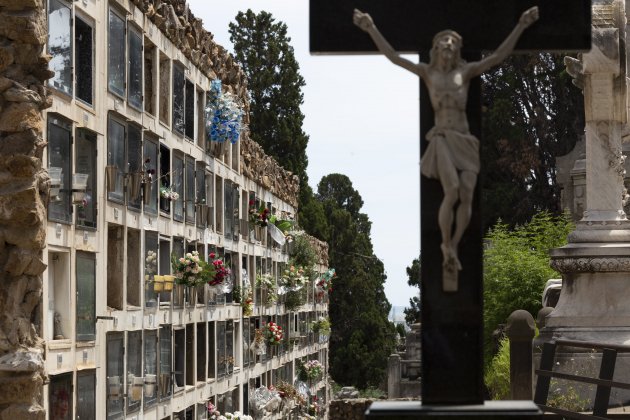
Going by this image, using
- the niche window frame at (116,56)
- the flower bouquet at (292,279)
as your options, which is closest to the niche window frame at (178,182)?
the niche window frame at (116,56)

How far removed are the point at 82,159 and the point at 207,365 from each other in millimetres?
12738

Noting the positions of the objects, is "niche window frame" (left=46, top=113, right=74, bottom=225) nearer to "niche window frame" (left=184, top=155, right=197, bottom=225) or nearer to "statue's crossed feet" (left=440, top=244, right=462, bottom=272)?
"niche window frame" (left=184, top=155, right=197, bottom=225)

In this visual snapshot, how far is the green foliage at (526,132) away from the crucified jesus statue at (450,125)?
40.0 meters

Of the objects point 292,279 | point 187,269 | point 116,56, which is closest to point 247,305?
point 292,279

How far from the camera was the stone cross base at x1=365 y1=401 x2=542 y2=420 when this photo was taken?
21.9 ft

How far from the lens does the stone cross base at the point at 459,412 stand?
6.66 meters

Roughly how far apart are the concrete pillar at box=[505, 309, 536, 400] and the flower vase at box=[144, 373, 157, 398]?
40.7 ft

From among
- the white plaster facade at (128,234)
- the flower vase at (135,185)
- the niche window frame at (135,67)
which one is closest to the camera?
the white plaster facade at (128,234)

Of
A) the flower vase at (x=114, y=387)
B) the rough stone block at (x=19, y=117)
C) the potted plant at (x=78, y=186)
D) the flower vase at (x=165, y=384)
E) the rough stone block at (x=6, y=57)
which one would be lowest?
the flower vase at (x=165, y=384)

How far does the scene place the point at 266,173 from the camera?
4541 cm

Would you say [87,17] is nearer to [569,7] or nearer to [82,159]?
[82,159]

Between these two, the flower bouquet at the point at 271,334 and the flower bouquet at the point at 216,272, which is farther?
the flower bouquet at the point at 271,334

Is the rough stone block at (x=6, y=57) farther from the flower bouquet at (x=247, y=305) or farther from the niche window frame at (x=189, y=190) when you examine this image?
the flower bouquet at (x=247, y=305)

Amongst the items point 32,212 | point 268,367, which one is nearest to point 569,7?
point 32,212
